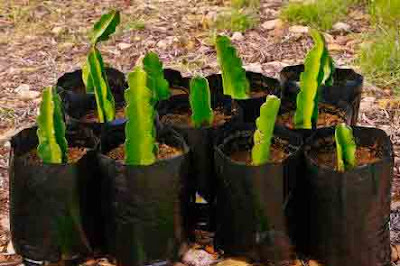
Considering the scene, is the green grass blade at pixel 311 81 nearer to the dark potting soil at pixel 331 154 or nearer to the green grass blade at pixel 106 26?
the dark potting soil at pixel 331 154

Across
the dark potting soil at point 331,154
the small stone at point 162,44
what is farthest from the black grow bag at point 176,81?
the small stone at point 162,44

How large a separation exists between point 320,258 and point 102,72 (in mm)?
796

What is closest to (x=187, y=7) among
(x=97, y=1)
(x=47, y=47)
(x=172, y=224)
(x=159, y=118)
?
(x=97, y=1)

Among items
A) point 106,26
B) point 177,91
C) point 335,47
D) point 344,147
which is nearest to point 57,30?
point 335,47

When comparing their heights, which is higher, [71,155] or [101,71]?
[101,71]

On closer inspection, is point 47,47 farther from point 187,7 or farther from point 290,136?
point 290,136

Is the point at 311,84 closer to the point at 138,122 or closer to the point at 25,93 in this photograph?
the point at 138,122

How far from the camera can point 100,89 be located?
223 cm

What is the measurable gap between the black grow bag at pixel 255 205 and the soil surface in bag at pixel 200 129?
0.09 meters

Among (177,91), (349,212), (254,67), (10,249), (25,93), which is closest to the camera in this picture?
(349,212)

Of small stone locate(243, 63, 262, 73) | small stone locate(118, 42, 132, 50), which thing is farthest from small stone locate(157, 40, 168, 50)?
small stone locate(243, 63, 262, 73)

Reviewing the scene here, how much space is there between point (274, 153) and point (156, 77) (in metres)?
0.48

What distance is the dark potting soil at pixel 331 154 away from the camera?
6.77ft

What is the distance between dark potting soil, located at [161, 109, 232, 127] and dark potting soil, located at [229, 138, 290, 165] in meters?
0.17
